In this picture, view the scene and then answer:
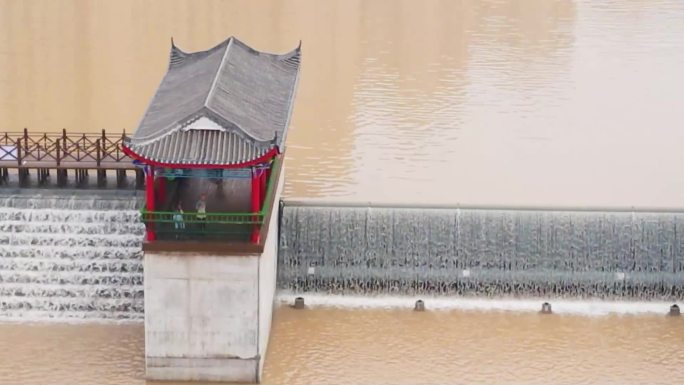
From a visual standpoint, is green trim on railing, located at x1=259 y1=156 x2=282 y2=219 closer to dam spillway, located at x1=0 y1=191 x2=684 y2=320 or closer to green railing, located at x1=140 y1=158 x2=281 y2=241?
green railing, located at x1=140 y1=158 x2=281 y2=241

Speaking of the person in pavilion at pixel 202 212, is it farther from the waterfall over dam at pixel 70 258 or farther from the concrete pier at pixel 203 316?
the waterfall over dam at pixel 70 258

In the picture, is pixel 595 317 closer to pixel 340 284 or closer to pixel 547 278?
pixel 547 278

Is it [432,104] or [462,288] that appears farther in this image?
[432,104]

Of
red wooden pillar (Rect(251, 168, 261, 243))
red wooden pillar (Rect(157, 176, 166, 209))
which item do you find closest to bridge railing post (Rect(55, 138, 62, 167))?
red wooden pillar (Rect(157, 176, 166, 209))

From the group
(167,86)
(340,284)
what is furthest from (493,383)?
(167,86)

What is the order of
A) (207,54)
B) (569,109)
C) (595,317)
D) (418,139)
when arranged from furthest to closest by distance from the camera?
(569,109) → (418,139) → (207,54) → (595,317)

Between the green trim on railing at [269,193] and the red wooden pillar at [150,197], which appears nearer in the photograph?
the red wooden pillar at [150,197]

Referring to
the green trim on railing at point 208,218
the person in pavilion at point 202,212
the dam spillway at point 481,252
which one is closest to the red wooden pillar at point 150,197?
the green trim on railing at point 208,218

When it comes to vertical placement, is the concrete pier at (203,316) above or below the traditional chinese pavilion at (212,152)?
below

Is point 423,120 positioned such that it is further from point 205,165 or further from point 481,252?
point 205,165
